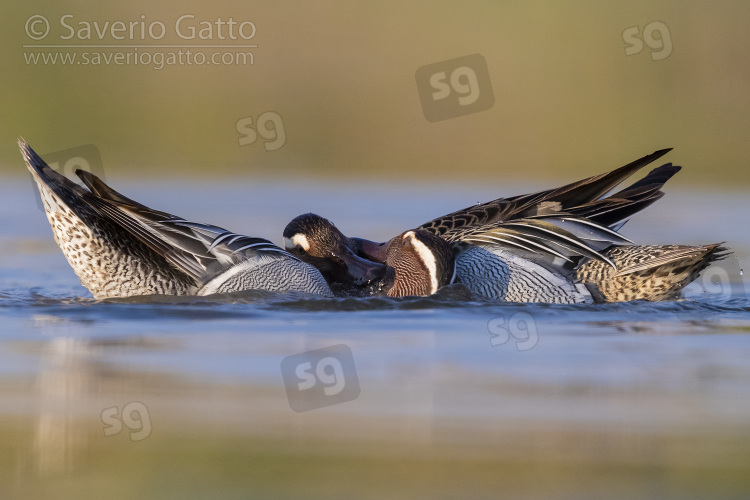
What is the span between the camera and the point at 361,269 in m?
7.51

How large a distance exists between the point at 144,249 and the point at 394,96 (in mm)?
7643

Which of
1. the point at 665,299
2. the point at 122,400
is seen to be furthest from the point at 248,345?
the point at 665,299

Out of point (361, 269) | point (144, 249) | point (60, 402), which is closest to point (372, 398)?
point (60, 402)

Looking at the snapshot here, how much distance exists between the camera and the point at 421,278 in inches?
283

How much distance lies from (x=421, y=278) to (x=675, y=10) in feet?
30.3

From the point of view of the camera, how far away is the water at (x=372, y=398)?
4039 millimetres

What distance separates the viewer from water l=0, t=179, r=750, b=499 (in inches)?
159

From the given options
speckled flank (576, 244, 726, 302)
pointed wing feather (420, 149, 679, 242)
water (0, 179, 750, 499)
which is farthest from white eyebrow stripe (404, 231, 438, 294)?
speckled flank (576, 244, 726, 302)

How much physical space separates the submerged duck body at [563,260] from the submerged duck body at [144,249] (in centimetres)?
86

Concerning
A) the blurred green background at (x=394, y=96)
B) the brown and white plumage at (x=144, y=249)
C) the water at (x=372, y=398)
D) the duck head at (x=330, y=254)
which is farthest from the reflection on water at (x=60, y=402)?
the blurred green background at (x=394, y=96)

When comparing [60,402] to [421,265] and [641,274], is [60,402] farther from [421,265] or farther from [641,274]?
[641,274]

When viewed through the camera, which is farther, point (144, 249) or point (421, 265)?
point (421, 265)

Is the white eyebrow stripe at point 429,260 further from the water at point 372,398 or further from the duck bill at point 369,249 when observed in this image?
the duck bill at point 369,249

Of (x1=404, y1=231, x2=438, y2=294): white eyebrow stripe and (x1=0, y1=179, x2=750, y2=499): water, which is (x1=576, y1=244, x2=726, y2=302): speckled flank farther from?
(x1=404, y1=231, x2=438, y2=294): white eyebrow stripe
